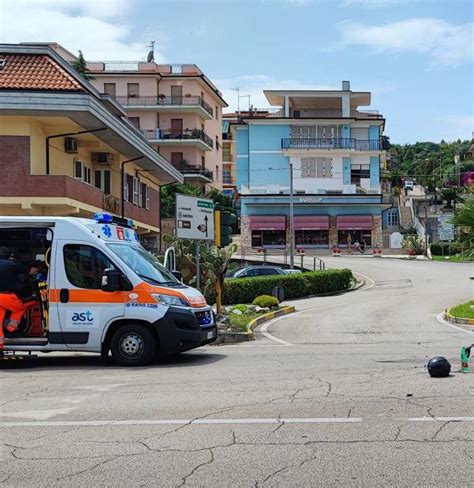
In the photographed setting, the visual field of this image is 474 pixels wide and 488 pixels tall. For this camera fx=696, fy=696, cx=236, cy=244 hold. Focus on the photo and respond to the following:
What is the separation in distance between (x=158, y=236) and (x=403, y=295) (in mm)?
14962

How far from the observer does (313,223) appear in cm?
6588

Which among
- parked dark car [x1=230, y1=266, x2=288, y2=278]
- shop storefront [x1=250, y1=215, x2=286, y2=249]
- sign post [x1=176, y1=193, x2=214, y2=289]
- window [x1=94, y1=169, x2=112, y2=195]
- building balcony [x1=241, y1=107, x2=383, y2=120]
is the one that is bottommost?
parked dark car [x1=230, y1=266, x2=288, y2=278]

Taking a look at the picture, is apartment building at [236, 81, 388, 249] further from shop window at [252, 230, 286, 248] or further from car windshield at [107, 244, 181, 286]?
car windshield at [107, 244, 181, 286]

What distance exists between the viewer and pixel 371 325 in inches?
757

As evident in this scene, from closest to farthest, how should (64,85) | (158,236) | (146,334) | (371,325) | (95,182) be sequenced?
(146,334) < (371,325) < (64,85) < (95,182) < (158,236)

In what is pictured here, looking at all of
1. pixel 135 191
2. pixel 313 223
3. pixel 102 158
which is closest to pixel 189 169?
pixel 313 223

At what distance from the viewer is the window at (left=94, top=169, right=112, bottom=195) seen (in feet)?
96.9

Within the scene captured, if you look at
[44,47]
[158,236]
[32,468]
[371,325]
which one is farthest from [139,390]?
[158,236]

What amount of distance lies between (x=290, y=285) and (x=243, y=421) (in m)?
24.7

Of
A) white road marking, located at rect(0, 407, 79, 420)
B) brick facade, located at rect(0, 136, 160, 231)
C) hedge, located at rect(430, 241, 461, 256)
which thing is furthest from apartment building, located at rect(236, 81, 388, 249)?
white road marking, located at rect(0, 407, 79, 420)

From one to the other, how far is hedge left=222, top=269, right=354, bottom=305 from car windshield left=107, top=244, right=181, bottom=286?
1485 cm

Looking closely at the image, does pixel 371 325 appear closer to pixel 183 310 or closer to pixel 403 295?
pixel 183 310

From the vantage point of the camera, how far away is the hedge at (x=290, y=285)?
28047 mm

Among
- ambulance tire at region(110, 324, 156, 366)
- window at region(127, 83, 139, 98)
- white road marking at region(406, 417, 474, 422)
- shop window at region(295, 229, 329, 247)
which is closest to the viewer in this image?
white road marking at region(406, 417, 474, 422)
